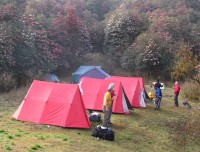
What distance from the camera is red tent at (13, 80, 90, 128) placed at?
13.3 metres

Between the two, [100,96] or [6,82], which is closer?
[100,96]

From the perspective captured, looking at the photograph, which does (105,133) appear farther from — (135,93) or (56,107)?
(135,93)

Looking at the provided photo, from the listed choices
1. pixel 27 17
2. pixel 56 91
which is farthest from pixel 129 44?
pixel 56 91

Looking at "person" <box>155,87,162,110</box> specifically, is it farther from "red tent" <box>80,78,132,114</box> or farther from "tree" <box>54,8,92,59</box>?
"tree" <box>54,8,92,59</box>

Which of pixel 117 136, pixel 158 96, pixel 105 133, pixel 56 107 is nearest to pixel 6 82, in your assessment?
pixel 56 107

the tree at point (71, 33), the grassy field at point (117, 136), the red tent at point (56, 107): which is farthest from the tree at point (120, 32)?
the red tent at point (56, 107)

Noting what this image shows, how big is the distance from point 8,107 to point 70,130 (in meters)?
4.69

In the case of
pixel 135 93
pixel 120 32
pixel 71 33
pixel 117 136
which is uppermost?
pixel 120 32

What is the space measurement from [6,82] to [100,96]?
22.3 feet

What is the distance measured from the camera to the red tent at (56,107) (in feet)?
43.6

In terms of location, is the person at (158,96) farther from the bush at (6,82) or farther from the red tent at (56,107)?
the bush at (6,82)

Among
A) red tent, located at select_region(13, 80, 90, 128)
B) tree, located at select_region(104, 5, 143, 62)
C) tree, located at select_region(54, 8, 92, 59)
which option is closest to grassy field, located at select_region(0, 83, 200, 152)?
red tent, located at select_region(13, 80, 90, 128)

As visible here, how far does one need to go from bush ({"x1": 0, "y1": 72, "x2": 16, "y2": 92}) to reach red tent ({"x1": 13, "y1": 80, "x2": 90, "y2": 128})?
7.22 metres

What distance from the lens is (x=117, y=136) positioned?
1293 cm
